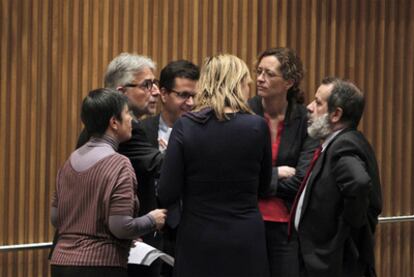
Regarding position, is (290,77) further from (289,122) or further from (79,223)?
(79,223)

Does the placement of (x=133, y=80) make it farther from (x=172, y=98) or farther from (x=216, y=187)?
(x=216, y=187)

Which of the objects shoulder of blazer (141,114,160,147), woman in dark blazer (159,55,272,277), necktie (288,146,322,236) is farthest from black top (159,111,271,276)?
shoulder of blazer (141,114,160,147)

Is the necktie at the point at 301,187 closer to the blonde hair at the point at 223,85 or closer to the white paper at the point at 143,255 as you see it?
the blonde hair at the point at 223,85

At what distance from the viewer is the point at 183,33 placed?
17.7 feet

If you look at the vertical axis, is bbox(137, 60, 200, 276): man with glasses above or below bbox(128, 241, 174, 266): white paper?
above

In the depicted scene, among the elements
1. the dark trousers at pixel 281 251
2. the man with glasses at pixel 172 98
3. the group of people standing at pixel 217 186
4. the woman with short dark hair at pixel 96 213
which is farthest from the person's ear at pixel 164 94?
the woman with short dark hair at pixel 96 213

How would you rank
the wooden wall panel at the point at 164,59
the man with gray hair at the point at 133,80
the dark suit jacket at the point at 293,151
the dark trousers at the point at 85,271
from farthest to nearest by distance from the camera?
the wooden wall panel at the point at 164,59 < the dark suit jacket at the point at 293,151 < the man with gray hair at the point at 133,80 < the dark trousers at the point at 85,271

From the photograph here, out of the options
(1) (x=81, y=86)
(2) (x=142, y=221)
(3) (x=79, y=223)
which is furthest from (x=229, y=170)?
(1) (x=81, y=86)

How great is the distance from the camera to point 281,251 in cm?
429

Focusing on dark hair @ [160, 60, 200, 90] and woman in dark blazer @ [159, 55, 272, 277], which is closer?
woman in dark blazer @ [159, 55, 272, 277]

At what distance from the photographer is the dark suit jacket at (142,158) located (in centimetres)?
377

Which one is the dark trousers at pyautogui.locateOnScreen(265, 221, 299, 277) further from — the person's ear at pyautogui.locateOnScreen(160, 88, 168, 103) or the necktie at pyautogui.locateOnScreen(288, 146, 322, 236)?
the person's ear at pyautogui.locateOnScreen(160, 88, 168, 103)

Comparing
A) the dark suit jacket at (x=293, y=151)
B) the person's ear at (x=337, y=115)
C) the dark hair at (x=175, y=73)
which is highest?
the dark hair at (x=175, y=73)

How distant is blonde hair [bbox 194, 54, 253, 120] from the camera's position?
12.0 ft
